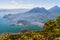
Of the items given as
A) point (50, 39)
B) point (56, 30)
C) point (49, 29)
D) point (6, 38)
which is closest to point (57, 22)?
point (49, 29)

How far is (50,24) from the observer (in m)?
110

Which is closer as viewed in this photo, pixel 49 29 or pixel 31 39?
pixel 31 39

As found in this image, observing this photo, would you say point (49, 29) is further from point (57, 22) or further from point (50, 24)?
point (57, 22)

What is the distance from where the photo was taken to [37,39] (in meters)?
67.4

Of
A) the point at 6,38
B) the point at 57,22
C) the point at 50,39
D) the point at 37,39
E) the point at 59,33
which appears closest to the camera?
the point at 37,39

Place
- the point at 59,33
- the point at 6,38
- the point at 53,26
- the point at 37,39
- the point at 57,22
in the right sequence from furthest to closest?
the point at 57,22
the point at 53,26
the point at 59,33
the point at 6,38
the point at 37,39

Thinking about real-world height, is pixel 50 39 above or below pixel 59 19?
below

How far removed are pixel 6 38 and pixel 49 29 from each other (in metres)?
38.6

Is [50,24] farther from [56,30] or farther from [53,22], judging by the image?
[56,30]

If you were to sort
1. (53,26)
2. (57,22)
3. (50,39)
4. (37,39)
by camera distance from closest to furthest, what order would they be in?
(37,39)
(50,39)
(53,26)
(57,22)

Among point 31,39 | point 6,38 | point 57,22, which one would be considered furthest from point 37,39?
point 57,22

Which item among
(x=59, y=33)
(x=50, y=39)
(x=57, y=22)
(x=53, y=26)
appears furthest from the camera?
(x=57, y=22)

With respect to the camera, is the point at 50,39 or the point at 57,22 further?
the point at 57,22

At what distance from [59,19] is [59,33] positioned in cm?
2676
